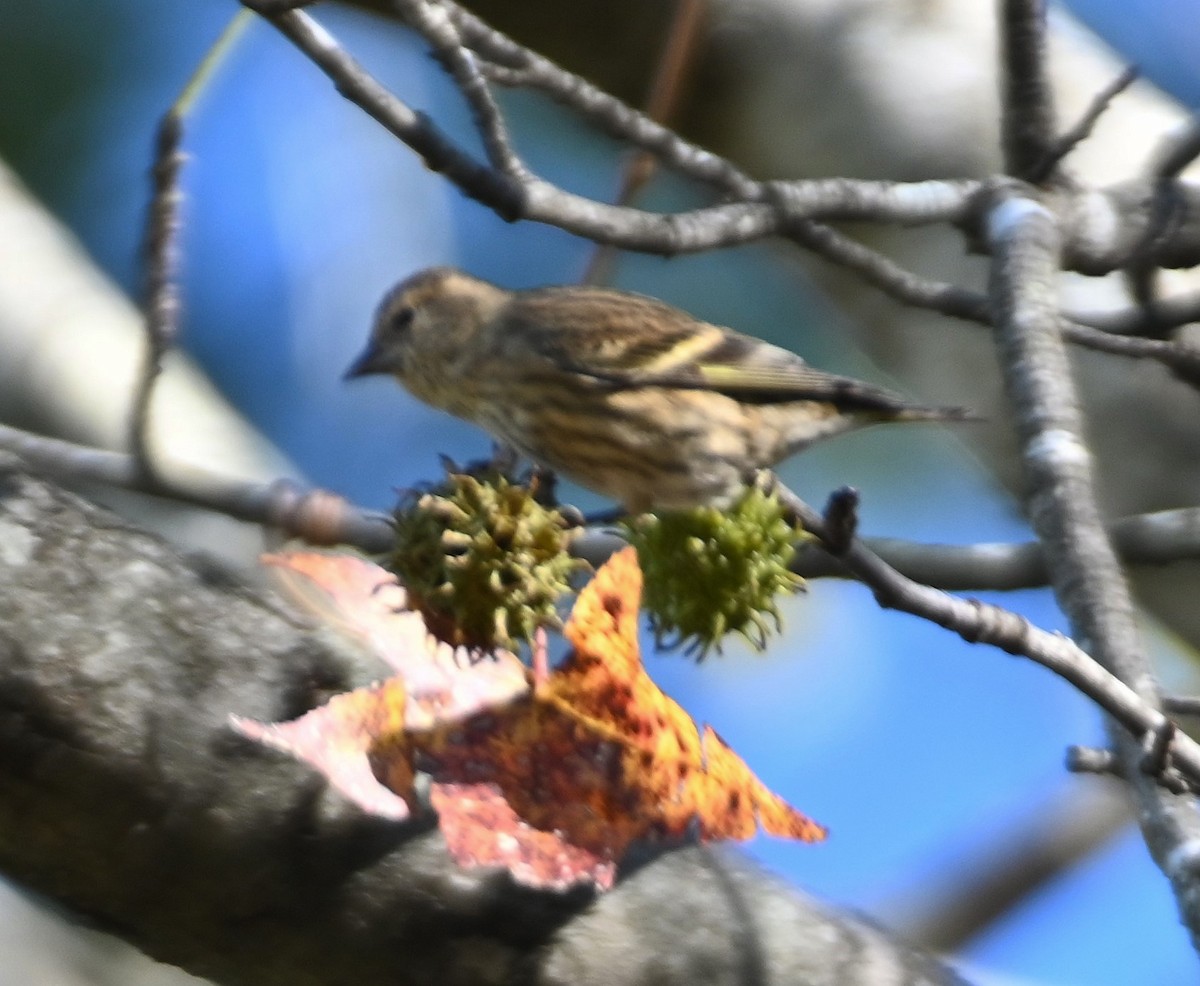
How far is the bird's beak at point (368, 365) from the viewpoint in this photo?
3561 mm

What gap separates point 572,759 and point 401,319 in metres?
2.17

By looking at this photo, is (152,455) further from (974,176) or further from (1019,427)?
(974,176)

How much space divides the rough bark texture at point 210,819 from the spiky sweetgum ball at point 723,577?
419mm

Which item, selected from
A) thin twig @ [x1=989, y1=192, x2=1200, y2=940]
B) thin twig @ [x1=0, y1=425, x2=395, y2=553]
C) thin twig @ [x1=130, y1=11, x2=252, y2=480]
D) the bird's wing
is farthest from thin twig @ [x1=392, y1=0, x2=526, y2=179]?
the bird's wing

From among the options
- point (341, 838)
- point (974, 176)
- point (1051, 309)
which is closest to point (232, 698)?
point (341, 838)

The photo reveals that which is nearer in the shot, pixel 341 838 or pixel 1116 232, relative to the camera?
pixel 341 838

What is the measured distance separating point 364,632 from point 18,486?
59 cm

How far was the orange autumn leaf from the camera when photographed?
1512mm

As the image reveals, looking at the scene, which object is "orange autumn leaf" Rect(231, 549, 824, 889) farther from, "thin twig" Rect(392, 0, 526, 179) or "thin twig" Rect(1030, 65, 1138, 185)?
"thin twig" Rect(1030, 65, 1138, 185)

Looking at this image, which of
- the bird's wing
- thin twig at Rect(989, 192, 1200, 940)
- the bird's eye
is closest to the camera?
thin twig at Rect(989, 192, 1200, 940)

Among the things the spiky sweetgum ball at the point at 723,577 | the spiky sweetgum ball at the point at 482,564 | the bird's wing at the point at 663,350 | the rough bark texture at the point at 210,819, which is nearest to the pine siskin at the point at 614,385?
the bird's wing at the point at 663,350

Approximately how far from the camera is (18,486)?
6.30 feet

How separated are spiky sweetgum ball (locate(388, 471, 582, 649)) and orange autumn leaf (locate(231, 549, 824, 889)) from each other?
0.05 m

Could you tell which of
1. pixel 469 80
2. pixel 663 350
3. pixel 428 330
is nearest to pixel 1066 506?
pixel 469 80
